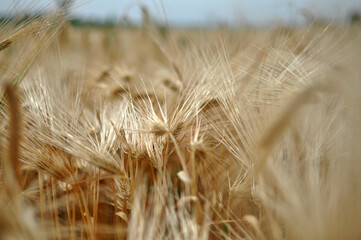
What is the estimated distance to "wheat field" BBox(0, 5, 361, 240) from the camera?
0.39 meters

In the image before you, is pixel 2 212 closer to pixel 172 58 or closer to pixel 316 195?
pixel 316 195

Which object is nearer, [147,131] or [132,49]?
[147,131]

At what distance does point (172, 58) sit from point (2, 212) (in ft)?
3.02

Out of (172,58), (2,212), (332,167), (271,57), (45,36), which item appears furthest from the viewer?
(172,58)

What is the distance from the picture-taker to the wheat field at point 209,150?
39 cm

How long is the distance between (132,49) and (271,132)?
2.82 metres

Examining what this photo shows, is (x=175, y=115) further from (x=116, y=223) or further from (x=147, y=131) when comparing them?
(x=116, y=223)

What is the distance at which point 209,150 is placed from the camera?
0.63 meters

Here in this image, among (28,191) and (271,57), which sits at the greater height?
(271,57)

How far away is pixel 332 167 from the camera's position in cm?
48

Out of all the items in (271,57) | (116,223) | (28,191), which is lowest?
(116,223)

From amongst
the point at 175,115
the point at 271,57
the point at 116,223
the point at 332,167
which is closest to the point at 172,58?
the point at 271,57

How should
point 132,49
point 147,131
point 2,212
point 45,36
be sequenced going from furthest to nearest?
point 132,49, point 45,36, point 147,131, point 2,212

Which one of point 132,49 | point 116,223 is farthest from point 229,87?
point 132,49
